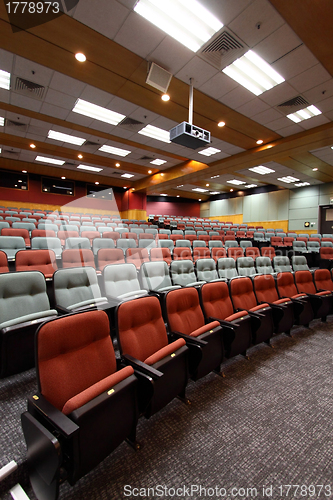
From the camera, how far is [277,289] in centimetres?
257

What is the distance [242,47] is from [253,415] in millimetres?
3617

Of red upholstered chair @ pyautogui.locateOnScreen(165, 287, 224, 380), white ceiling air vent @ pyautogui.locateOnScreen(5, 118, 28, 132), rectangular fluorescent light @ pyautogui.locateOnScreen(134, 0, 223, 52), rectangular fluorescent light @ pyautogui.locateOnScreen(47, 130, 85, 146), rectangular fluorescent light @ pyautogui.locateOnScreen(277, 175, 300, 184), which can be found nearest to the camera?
red upholstered chair @ pyautogui.locateOnScreen(165, 287, 224, 380)

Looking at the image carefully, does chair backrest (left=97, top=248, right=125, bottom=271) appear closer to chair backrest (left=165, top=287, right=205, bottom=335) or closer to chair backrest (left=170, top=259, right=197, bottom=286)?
chair backrest (left=170, top=259, right=197, bottom=286)

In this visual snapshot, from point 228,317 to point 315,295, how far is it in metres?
1.42

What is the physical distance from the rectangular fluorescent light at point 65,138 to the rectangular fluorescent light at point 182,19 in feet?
12.1

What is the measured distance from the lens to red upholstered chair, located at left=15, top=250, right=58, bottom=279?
6.46 ft

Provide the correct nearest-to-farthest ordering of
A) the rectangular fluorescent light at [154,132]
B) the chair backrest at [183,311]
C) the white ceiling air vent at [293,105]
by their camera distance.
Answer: the chair backrest at [183,311], the white ceiling air vent at [293,105], the rectangular fluorescent light at [154,132]

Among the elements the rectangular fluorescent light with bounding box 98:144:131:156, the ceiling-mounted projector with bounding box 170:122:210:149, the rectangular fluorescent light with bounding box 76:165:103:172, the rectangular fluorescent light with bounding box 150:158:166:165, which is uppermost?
the rectangular fluorescent light with bounding box 98:144:131:156

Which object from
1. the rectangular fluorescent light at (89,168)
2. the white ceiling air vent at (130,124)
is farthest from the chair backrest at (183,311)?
the rectangular fluorescent light at (89,168)

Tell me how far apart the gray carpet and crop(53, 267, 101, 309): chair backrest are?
520 millimetres

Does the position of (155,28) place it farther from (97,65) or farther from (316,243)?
(316,243)

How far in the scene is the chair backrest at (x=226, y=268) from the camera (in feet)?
9.16

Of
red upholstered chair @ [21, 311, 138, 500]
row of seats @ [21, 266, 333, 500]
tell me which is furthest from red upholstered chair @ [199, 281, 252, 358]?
red upholstered chair @ [21, 311, 138, 500]

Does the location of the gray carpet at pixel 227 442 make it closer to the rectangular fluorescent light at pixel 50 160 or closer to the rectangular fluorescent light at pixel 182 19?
the rectangular fluorescent light at pixel 182 19
